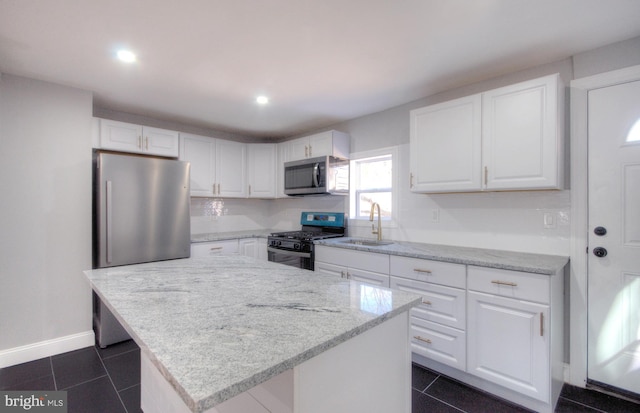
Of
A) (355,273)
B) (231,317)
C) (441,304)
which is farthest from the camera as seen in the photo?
(355,273)

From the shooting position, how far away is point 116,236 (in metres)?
2.72

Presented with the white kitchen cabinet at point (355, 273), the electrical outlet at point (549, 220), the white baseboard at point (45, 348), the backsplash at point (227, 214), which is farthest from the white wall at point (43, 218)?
the electrical outlet at point (549, 220)

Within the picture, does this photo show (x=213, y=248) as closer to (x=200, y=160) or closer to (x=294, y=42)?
(x=200, y=160)

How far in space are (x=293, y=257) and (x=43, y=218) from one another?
88.0 inches

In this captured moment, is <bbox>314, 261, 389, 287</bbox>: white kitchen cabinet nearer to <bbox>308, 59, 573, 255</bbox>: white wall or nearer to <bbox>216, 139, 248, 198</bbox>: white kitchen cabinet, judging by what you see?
<bbox>308, 59, 573, 255</bbox>: white wall

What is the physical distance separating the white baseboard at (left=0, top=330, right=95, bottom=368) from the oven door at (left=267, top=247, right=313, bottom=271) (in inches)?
71.8

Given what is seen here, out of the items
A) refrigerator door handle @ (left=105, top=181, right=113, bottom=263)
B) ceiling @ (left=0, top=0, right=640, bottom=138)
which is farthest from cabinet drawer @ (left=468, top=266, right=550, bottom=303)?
refrigerator door handle @ (left=105, top=181, right=113, bottom=263)

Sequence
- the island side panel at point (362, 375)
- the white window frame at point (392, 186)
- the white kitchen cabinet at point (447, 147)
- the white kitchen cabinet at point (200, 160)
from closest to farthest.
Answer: the island side panel at point (362, 375)
the white kitchen cabinet at point (447, 147)
the white window frame at point (392, 186)
the white kitchen cabinet at point (200, 160)

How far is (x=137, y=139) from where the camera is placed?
313cm

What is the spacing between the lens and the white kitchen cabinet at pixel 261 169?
4.18 meters

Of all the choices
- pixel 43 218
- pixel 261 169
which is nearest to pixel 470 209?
pixel 261 169

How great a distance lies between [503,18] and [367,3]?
0.79m

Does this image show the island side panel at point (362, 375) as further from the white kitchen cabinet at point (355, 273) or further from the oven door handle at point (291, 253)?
the oven door handle at point (291, 253)

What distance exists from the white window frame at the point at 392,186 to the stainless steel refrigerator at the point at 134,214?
1.83m
